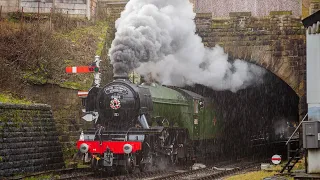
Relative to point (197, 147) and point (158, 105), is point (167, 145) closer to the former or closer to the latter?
point (158, 105)

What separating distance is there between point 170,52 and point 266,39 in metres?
5.06

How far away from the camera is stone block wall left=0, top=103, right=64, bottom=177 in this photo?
13797mm

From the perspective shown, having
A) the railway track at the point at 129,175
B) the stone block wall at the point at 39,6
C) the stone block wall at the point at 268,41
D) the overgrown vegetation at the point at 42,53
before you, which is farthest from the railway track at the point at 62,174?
the stone block wall at the point at 39,6

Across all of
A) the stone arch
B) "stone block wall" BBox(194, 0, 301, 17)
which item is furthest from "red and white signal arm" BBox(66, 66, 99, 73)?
"stone block wall" BBox(194, 0, 301, 17)

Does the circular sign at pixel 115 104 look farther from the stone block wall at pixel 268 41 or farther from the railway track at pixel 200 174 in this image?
the stone block wall at pixel 268 41

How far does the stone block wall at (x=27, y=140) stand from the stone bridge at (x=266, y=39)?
8.28 m

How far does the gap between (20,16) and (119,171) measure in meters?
9.16

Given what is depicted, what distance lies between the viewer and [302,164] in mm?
16328

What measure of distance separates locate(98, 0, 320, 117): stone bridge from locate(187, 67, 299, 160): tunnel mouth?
2149mm

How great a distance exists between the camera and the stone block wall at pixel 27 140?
13.8m

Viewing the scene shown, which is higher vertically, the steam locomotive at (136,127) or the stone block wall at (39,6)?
the stone block wall at (39,6)

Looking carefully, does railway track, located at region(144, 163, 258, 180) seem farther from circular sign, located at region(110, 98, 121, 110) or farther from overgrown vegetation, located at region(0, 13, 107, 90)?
overgrown vegetation, located at region(0, 13, 107, 90)

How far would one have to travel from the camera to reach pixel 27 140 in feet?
48.5

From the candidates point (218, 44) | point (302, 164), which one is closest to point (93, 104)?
point (302, 164)
